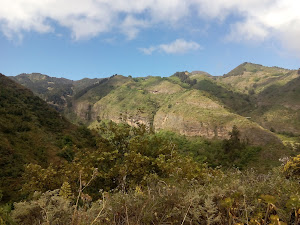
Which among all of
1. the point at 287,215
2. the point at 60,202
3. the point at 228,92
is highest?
the point at 228,92

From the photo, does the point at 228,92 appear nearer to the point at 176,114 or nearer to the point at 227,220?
the point at 176,114

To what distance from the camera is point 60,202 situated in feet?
10.3

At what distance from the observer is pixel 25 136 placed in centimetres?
2883

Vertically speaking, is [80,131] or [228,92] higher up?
[228,92]

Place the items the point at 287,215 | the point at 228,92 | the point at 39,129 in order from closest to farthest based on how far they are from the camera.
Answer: the point at 287,215
the point at 39,129
the point at 228,92

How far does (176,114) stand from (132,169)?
8608 centimetres

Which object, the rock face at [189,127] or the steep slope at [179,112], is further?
the rock face at [189,127]

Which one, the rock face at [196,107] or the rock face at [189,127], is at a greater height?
the rock face at [196,107]

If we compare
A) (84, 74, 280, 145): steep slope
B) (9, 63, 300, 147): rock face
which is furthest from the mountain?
(9, 63, 300, 147): rock face

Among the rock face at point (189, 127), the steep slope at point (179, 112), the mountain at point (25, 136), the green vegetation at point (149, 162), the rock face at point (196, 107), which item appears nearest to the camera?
the green vegetation at point (149, 162)

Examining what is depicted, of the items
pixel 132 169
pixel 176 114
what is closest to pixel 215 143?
pixel 176 114

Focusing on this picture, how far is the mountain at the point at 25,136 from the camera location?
2041 cm

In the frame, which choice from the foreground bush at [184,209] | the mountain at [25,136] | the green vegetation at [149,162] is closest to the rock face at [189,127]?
the green vegetation at [149,162]

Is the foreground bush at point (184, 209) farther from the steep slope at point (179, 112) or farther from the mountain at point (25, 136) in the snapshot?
the steep slope at point (179, 112)
